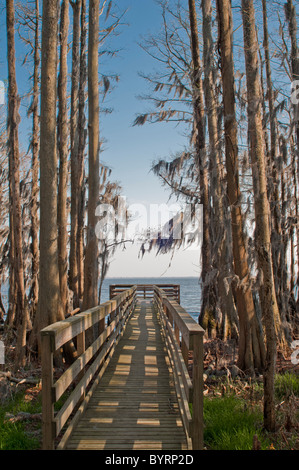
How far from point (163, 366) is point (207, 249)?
563 cm

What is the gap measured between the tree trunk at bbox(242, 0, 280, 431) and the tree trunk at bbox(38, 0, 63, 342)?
336 centimetres

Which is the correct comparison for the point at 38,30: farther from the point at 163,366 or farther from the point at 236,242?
the point at 163,366

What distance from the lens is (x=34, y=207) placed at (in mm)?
12062

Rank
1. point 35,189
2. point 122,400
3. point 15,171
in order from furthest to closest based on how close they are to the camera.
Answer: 1. point 35,189
2. point 15,171
3. point 122,400

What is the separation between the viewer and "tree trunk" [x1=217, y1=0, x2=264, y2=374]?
24.4 feet

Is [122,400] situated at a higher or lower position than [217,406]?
higher

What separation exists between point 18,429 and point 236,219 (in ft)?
16.2

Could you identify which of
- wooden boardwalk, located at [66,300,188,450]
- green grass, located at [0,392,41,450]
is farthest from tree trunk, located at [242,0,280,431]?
green grass, located at [0,392,41,450]

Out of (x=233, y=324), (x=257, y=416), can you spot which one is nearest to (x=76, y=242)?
(x=233, y=324)

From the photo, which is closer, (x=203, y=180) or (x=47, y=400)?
(x=47, y=400)

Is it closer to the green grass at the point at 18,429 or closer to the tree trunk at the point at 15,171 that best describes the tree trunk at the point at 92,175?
the tree trunk at the point at 15,171

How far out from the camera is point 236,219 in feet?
24.6

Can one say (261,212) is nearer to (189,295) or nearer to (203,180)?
(203,180)

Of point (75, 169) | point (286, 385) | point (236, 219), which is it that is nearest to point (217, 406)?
point (286, 385)
